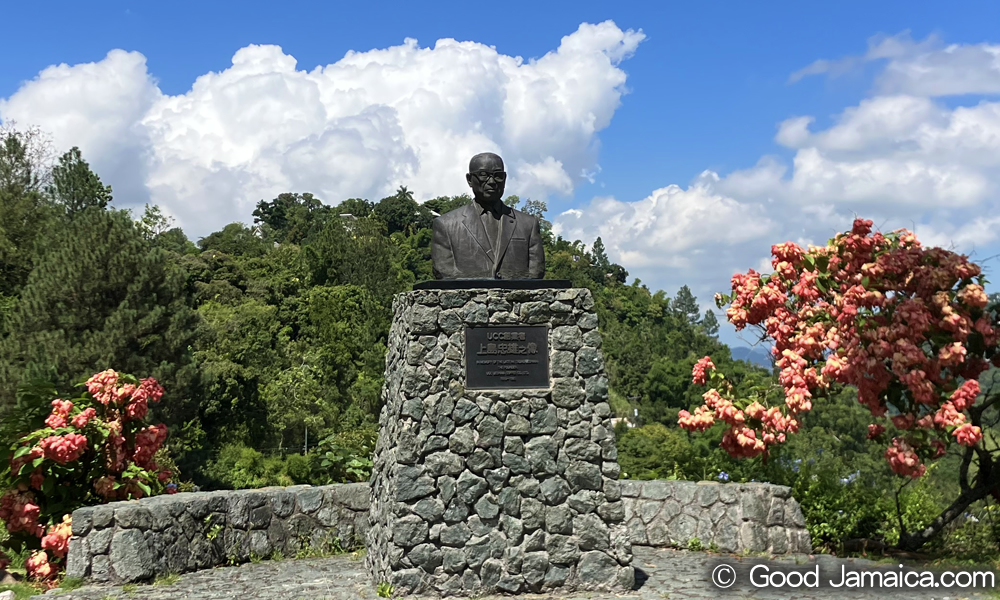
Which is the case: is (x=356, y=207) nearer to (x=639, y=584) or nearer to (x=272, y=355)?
(x=272, y=355)

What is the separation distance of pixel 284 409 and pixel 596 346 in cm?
2413

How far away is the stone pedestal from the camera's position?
21.0 ft

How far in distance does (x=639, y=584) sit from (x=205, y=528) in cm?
387

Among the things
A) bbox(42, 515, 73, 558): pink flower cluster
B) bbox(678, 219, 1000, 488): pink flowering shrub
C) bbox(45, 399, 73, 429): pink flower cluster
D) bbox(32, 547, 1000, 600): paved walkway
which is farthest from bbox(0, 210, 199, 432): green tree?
bbox(678, 219, 1000, 488): pink flowering shrub

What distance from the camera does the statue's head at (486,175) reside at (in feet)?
22.9

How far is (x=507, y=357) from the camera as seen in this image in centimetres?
662

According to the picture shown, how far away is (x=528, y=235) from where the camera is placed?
7.07 metres

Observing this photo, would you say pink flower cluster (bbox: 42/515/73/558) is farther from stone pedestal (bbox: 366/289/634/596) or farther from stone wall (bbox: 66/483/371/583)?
stone pedestal (bbox: 366/289/634/596)

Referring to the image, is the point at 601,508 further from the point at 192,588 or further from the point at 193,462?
the point at 193,462

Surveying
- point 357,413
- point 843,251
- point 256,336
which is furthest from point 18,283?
point 843,251

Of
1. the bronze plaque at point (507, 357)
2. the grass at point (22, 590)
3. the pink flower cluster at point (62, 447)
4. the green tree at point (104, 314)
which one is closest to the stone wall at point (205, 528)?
the grass at point (22, 590)

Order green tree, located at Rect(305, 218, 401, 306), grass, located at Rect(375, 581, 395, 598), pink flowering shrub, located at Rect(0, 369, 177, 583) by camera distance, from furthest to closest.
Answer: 1. green tree, located at Rect(305, 218, 401, 306)
2. pink flowering shrub, located at Rect(0, 369, 177, 583)
3. grass, located at Rect(375, 581, 395, 598)

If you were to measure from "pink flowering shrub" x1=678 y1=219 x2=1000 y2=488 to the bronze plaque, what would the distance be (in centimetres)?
216

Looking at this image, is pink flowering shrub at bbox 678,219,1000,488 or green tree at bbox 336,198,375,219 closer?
pink flowering shrub at bbox 678,219,1000,488
